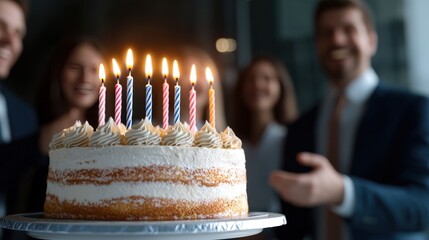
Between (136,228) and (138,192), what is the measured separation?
0.22m

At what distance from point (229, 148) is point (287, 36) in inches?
117

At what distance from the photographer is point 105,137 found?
4.30 feet

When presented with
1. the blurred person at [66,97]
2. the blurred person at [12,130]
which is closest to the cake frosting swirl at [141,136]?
the blurred person at [66,97]

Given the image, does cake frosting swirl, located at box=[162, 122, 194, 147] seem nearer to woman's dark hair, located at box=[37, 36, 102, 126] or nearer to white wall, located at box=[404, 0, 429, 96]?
woman's dark hair, located at box=[37, 36, 102, 126]

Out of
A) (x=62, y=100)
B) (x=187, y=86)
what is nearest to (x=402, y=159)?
(x=187, y=86)

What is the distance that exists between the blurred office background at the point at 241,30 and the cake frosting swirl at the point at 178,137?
2.15m

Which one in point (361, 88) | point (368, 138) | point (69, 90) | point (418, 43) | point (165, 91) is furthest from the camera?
point (418, 43)

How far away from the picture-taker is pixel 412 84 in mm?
4039

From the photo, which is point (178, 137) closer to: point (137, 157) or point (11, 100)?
point (137, 157)

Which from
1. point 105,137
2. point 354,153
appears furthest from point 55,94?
point 354,153

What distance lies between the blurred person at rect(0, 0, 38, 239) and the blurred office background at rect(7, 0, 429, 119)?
71 centimetres

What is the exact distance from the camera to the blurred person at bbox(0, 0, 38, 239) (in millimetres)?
2105

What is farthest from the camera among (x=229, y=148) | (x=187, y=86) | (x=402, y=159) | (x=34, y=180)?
(x=187, y=86)

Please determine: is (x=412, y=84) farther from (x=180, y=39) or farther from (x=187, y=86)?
(x=187, y=86)
